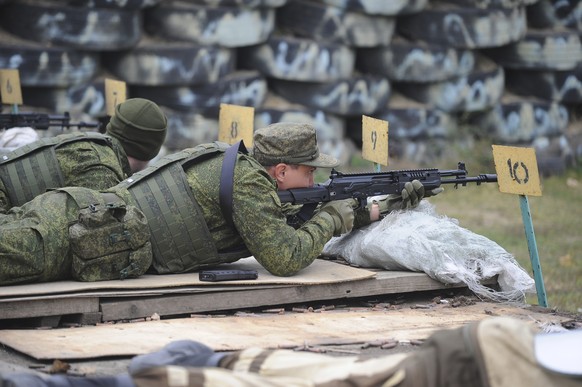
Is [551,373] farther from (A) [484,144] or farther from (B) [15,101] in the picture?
(A) [484,144]

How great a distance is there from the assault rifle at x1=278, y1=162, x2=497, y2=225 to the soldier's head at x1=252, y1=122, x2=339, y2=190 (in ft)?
0.28

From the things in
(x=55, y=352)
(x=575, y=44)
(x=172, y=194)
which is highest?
(x=575, y=44)

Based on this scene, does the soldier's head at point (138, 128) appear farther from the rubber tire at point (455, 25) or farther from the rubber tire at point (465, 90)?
the rubber tire at point (465, 90)

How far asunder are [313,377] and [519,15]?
905 cm

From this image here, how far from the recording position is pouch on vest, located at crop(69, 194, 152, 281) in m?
4.86

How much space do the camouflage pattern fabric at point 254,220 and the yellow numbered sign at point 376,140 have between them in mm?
1183

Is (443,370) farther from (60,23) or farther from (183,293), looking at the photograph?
(60,23)

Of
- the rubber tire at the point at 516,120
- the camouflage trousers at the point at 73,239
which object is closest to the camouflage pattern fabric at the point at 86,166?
the camouflage trousers at the point at 73,239

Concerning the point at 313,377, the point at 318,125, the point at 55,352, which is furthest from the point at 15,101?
the point at 313,377

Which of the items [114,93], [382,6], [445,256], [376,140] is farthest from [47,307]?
[382,6]

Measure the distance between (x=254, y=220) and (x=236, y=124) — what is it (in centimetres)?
196

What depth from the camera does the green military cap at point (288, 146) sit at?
17.5 ft

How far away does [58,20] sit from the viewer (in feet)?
29.7

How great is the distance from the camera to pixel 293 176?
5461 mm
